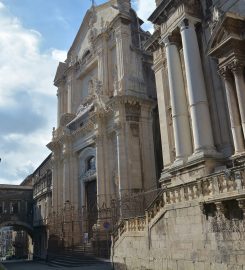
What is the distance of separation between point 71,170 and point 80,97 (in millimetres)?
6928

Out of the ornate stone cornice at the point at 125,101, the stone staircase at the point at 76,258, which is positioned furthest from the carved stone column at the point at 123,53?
the stone staircase at the point at 76,258

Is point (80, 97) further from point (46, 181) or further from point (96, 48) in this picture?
point (46, 181)

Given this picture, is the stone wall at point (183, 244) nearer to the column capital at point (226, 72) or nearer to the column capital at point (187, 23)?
the column capital at point (226, 72)

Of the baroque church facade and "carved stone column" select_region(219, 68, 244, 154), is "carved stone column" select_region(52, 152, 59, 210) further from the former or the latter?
"carved stone column" select_region(219, 68, 244, 154)

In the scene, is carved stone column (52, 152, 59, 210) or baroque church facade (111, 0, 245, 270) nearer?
baroque church facade (111, 0, 245, 270)

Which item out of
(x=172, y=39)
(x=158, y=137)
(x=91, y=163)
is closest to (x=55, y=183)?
(x=91, y=163)

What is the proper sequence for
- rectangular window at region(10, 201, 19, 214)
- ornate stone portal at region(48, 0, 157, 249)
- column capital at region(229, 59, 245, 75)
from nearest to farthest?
column capital at region(229, 59, 245, 75) → ornate stone portal at region(48, 0, 157, 249) → rectangular window at region(10, 201, 19, 214)

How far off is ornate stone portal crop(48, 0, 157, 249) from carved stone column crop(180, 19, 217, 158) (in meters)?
8.93

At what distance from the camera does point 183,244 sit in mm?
11992

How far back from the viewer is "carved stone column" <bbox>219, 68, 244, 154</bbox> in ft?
42.7

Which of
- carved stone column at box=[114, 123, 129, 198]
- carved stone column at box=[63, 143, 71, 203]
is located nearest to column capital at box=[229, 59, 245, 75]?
carved stone column at box=[114, 123, 129, 198]

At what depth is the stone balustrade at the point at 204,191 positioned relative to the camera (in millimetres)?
9898

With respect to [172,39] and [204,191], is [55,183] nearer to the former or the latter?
[172,39]

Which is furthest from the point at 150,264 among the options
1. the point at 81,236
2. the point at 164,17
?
the point at 81,236
